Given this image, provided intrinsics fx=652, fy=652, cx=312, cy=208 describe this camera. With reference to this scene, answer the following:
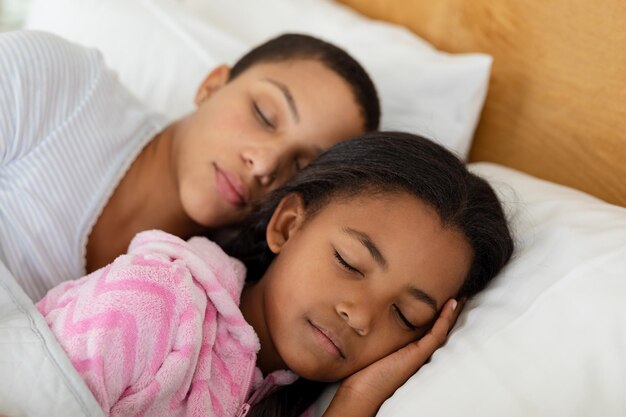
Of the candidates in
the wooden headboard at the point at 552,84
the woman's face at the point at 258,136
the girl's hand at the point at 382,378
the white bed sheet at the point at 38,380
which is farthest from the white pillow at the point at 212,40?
the white bed sheet at the point at 38,380

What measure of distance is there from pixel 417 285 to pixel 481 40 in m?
0.70

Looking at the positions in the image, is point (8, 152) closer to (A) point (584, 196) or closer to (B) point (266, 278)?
(B) point (266, 278)

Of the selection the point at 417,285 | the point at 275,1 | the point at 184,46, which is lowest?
the point at 417,285

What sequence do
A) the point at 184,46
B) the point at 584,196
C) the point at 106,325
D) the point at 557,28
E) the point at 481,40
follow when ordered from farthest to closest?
the point at 184,46
the point at 481,40
the point at 557,28
the point at 584,196
the point at 106,325

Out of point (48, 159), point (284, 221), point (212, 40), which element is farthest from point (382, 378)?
point (212, 40)

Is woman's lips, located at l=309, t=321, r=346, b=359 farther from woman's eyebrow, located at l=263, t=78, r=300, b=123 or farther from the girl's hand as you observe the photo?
woman's eyebrow, located at l=263, t=78, r=300, b=123

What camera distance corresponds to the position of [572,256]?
915 mm

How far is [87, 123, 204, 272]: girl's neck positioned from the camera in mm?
1241

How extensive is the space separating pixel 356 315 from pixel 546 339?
255 millimetres

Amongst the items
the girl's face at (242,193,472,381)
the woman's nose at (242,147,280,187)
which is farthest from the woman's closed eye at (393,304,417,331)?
the woman's nose at (242,147,280,187)

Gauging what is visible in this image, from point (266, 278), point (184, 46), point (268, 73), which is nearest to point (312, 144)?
point (268, 73)

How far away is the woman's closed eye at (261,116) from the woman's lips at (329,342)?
0.45 metres

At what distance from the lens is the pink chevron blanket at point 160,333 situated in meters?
0.82

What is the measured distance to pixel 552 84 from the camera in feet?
4.07
